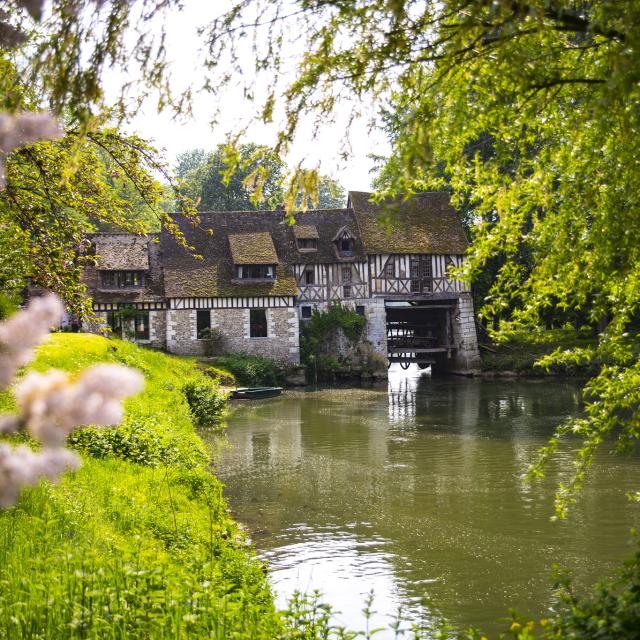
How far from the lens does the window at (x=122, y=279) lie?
108ft

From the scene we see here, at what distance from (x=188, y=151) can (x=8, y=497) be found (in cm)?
9536

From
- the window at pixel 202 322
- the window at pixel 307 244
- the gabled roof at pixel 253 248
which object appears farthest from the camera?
the window at pixel 307 244

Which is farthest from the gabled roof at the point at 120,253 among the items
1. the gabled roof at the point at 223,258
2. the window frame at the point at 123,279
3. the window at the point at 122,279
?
the gabled roof at the point at 223,258

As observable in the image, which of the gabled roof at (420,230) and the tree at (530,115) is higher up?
the gabled roof at (420,230)

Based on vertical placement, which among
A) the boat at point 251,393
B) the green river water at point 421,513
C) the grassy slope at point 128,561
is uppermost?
the grassy slope at point 128,561

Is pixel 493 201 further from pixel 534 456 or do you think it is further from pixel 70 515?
pixel 534 456

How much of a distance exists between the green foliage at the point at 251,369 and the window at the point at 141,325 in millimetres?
4238

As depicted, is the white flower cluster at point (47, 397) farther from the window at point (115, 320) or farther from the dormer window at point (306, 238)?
the dormer window at point (306, 238)

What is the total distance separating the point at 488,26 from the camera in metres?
3.94

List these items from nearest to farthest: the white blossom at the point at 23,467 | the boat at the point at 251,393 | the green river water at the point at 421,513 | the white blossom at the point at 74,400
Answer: the white blossom at the point at 74,400 < the white blossom at the point at 23,467 < the green river water at the point at 421,513 < the boat at the point at 251,393

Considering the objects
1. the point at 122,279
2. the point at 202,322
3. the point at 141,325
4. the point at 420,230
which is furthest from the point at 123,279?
the point at 420,230

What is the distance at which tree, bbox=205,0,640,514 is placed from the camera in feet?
12.7

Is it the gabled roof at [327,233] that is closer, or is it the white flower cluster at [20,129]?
the white flower cluster at [20,129]

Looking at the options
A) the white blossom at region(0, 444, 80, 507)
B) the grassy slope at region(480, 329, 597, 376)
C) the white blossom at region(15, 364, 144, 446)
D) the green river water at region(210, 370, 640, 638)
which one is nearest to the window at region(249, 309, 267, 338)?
the grassy slope at region(480, 329, 597, 376)
